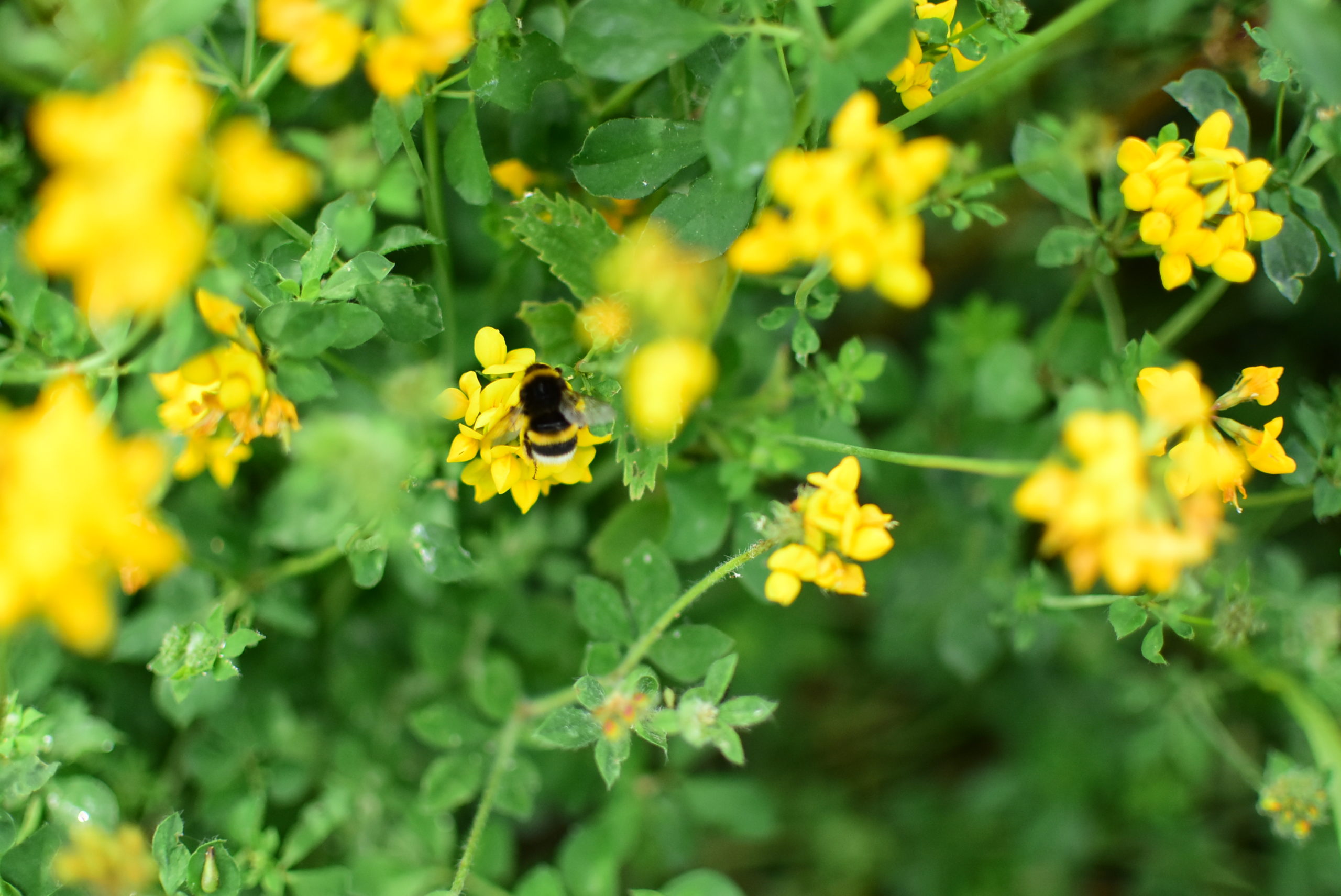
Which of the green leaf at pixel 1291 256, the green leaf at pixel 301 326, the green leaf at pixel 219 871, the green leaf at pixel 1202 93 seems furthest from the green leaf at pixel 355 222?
the green leaf at pixel 1291 256

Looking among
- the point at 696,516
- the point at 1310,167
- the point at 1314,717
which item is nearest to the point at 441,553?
the point at 696,516

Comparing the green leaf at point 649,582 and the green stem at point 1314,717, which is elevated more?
the green leaf at point 649,582

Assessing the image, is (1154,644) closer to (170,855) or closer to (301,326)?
(301,326)

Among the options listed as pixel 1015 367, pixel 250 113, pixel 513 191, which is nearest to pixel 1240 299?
pixel 1015 367

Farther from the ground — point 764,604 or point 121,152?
point 121,152

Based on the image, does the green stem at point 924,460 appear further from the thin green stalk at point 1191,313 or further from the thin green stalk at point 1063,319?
the thin green stalk at point 1191,313

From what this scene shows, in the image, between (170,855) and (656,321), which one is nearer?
(656,321)

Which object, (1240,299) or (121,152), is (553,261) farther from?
(1240,299)
